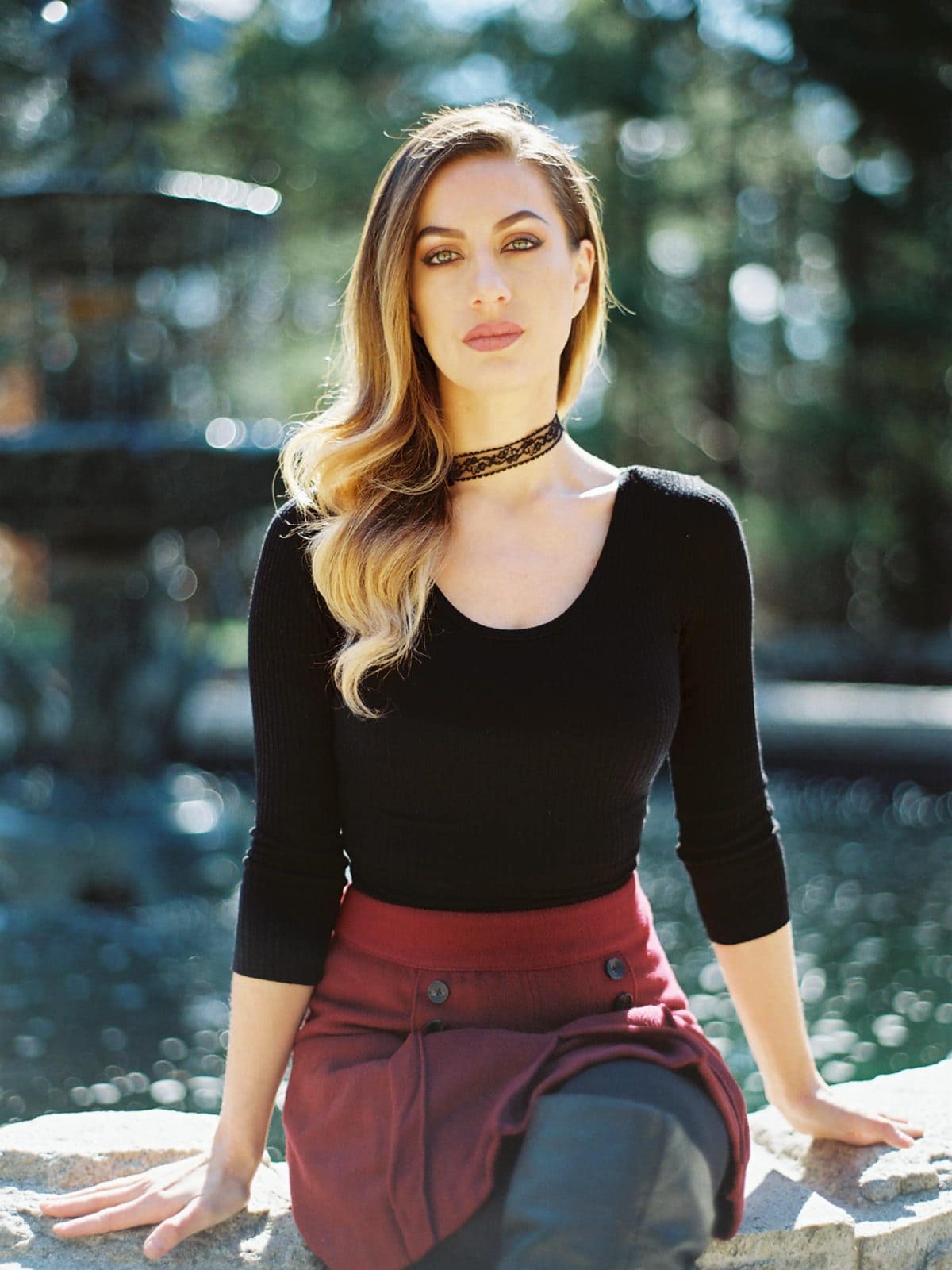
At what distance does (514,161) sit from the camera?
181 centimetres

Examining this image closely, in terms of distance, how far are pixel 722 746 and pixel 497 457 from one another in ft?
1.57

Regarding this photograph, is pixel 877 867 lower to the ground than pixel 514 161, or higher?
lower

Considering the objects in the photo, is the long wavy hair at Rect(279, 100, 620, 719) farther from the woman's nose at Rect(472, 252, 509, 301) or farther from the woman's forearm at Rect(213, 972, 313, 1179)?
the woman's forearm at Rect(213, 972, 313, 1179)

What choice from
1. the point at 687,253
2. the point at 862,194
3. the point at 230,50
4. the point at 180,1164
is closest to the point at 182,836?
the point at 180,1164

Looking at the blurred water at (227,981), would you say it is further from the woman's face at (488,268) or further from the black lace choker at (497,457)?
the woman's face at (488,268)

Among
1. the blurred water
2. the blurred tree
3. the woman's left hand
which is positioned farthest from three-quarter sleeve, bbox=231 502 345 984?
the blurred tree

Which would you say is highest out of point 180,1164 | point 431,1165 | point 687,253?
point 687,253

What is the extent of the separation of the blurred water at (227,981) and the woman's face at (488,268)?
1.51 meters

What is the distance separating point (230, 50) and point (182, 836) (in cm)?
824

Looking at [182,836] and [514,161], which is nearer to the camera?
[514,161]

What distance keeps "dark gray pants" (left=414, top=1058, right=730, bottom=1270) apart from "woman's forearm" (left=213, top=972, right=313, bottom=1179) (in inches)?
12.0

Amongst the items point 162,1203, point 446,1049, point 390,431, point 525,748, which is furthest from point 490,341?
point 162,1203

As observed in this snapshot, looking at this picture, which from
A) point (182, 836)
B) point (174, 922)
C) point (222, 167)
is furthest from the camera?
point (222, 167)

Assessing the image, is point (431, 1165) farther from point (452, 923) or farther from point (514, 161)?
point (514, 161)
